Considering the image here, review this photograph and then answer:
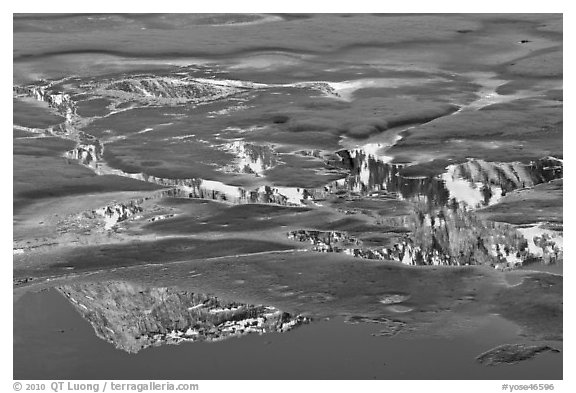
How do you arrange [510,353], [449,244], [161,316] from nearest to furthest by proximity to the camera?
1. [510,353]
2. [161,316]
3. [449,244]

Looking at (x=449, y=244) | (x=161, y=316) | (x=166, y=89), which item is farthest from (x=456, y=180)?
(x=166, y=89)

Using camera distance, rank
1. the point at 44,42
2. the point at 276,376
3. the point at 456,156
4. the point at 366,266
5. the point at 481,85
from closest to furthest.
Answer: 1. the point at 276,376
2. the point at 366,266
3. the point at 456,156
4. the point at 481,85
5. the point at 44,42

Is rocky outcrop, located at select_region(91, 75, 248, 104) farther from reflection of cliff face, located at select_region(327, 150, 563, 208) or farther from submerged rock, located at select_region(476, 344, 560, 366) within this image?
submerged rock, located at select_region(476, 344, 560, 366)

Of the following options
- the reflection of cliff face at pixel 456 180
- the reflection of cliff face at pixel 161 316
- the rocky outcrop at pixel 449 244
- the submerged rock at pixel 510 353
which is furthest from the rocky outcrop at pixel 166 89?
the submerged rock at pixel 510 353

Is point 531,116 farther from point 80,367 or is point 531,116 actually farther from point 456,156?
point 80,367

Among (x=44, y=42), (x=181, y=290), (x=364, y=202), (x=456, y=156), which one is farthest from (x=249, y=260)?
(x=44, y=42)

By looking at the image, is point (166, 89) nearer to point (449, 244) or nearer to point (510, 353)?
point (449, 244)

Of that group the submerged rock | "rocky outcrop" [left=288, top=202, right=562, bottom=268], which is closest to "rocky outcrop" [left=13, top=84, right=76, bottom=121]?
"rocky outcrop" [left=288, top=202, right=562, bottom=268]


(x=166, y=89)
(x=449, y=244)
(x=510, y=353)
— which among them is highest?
(x=166, y=89)
